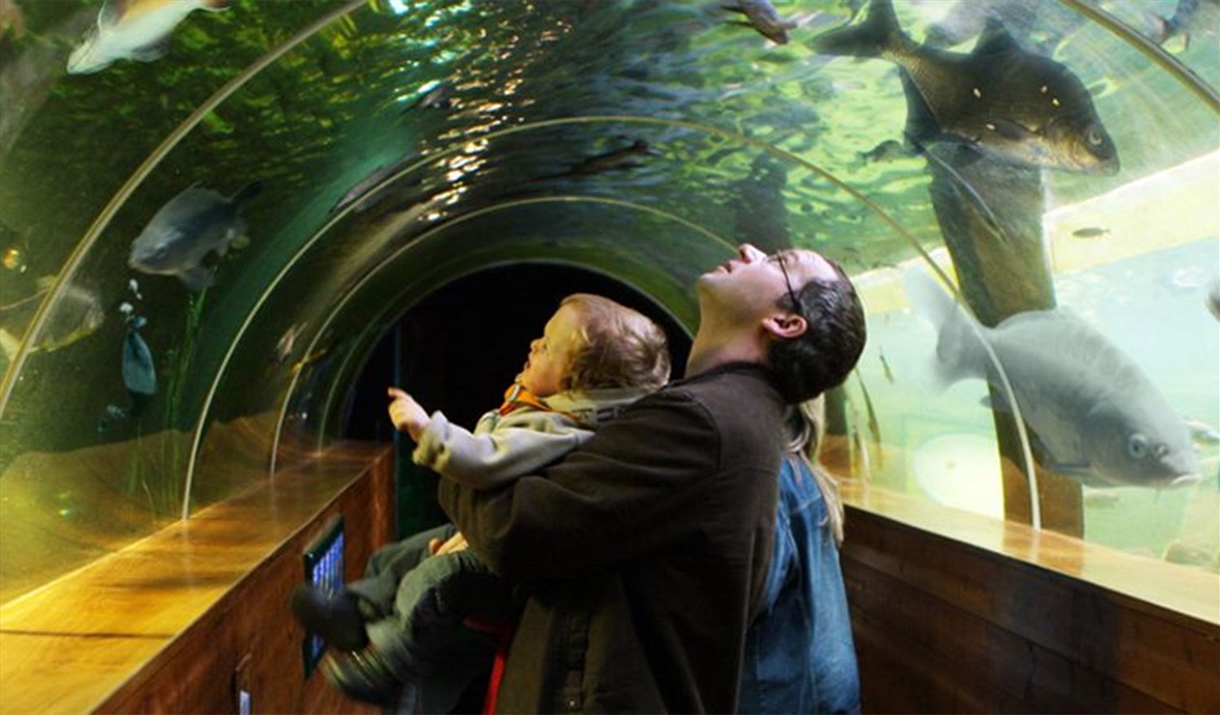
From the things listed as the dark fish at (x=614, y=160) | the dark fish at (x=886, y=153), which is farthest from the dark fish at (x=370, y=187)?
the dark fish at (x=886, y=153)

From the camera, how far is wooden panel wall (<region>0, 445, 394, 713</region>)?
3.25 m

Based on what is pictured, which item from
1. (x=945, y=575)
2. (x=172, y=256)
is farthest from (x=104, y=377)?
(x=945, y=575)

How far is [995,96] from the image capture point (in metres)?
5.35

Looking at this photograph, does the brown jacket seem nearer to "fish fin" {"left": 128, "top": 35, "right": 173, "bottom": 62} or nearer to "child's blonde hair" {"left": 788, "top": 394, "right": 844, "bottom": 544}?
"child's blonde hair" {"left": 788, "top": 394, "right": 844, "bottom": 544}

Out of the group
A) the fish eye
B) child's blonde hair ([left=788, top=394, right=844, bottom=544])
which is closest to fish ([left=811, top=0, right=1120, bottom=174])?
the fish eye

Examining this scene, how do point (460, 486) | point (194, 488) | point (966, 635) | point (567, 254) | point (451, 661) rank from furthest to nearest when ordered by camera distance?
point (567, 254) → point (194, 488) → point (966, 635) → point (451, 661) → point (460, 486)

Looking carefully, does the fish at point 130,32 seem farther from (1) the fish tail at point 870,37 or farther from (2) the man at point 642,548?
(1) the fish tail at point 870,37

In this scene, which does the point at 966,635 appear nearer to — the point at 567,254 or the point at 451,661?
the point at 451,661

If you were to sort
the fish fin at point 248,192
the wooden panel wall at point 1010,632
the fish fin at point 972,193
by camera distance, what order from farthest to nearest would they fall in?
the fish fin at point 972,193
the fish fin at point 248,192
the wooden panel wall at point 1010,632

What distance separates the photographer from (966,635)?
5770mm

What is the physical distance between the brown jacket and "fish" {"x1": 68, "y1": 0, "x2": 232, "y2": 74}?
1704mm

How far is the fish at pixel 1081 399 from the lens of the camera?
5449mm

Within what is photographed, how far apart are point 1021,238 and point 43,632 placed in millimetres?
4797

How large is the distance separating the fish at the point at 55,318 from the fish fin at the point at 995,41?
3.67 m
